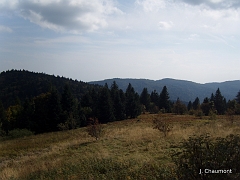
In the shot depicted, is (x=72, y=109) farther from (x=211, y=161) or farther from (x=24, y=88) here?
(x=24, y=88)

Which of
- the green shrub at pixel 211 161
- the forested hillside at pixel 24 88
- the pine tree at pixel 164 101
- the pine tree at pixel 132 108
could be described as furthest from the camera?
the forested hillside at pixel 24 88

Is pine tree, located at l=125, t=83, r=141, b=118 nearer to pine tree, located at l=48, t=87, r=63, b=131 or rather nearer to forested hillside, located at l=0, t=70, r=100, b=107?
pine tree, located at l=48, t=87, r=63, b=131

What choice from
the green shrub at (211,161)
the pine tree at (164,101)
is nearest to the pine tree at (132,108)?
the pine tree at (164,101)

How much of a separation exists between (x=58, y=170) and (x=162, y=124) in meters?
8.65

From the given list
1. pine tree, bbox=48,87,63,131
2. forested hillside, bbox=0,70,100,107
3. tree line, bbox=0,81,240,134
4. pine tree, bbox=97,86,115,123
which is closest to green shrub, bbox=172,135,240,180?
tree line, bbox=0,81,240,134

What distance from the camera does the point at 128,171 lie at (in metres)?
6.66

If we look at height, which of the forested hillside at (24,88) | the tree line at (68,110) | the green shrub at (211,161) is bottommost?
the tree line at (68,110)

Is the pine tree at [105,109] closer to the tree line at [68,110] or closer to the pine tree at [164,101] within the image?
the tree line at [68,110]

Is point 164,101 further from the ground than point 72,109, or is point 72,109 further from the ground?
point 164,101

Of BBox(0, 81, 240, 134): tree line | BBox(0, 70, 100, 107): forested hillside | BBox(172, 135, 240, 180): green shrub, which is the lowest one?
BBox(0, 81, 240, 134): tree line

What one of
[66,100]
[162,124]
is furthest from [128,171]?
[66,100]

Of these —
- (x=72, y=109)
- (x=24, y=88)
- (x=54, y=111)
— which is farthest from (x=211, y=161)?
(x=24, y=88)

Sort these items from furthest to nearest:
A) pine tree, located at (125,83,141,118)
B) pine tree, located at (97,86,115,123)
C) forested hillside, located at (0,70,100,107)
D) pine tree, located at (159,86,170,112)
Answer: forested hillside, located at (0,70,100,107) → pine tree, located at (159,86,170,112) → pine tree, located at (125,83,141,118) → pine tree, located at (97,86,115,123)

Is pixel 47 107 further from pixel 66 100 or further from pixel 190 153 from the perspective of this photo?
pixel 190 153
